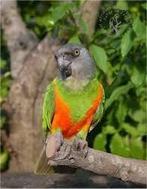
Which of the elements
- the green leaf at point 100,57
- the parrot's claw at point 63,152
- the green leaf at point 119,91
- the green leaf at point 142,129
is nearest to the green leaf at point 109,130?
the green leaf at point 142,129

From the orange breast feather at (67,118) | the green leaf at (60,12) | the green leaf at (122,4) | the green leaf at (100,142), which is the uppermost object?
the green leaf at (122,4)

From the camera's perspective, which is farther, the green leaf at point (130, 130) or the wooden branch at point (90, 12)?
the green leaf at point (130, 130)

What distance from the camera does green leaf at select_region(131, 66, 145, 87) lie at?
4.00 metres

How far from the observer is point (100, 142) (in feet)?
14.2

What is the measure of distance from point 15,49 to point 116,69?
131 cm

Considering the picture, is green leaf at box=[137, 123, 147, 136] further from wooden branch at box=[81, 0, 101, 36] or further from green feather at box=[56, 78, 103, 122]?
green feather at box=[56, 78, 103, 122]

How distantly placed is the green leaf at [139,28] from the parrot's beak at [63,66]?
1.11 m

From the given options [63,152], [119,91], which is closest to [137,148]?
[119,91]

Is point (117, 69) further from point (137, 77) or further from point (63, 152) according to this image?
point (63, 152)

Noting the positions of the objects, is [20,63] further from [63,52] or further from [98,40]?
[63,52]

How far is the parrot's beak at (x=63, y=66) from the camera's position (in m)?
2.55

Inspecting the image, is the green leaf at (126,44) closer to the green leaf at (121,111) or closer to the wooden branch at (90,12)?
the wooden branch at (90,12)

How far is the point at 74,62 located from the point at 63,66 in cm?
9

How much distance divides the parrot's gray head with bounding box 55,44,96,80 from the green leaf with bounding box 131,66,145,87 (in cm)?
126
